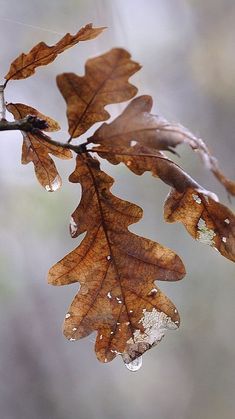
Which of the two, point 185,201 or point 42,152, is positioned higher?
point 42,152

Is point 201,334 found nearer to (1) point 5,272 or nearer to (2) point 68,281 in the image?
(1) point 5,272

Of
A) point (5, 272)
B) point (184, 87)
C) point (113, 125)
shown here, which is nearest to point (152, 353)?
point (5, 272)

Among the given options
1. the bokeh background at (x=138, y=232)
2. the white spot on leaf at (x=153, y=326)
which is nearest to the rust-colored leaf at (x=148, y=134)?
the white spot on leaf at (x=153, y=326)

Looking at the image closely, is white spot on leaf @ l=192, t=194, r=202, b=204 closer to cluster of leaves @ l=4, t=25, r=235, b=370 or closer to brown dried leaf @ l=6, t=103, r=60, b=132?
cluster of leaves @ l=4, t=25, r=235, b=370

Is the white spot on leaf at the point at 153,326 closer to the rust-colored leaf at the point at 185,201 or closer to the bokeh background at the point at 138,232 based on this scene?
the rust-colored leaf at the point at 185,201

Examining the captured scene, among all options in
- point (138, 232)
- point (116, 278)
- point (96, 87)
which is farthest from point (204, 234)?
point (138, 232)

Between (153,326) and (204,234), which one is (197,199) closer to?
(204,234)
